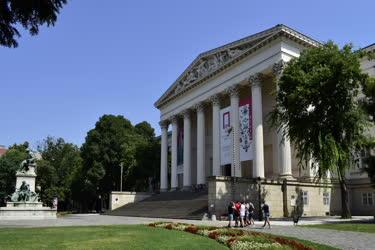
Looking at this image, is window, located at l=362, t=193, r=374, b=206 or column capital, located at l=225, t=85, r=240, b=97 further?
column capital, located at l=225, t=85, r=240, b=97

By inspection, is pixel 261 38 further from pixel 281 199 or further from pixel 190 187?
pixel 190 187

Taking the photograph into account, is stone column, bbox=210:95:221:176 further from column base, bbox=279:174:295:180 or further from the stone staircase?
column base, bbox=279:174:295:180

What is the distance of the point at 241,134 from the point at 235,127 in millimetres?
1386

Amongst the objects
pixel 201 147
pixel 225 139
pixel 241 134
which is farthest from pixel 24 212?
pixel 201 147

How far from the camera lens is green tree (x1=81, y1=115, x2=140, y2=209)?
71688mm

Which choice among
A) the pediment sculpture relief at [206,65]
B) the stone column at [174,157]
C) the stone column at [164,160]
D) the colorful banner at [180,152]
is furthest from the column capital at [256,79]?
the stone column at [164,160]

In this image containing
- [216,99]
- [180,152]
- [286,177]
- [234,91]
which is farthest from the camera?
[180,152]

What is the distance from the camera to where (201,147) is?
193ft

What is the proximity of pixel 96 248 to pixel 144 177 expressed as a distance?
64.8m

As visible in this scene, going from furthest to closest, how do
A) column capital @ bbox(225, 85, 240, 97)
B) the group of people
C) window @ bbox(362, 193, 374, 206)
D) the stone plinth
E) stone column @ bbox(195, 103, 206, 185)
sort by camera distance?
stone column @ bbox(195, 103, 206, 185) → column capital @ bbox(225, 85, 240, 97) → window @ bbox(362, 193, 374, 206) → the stone plinth → the group of people

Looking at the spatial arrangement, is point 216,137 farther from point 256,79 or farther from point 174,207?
point 174,207

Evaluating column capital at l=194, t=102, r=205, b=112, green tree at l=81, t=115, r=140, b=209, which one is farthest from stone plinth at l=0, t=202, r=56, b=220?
green tree at l=81, t=115, r=140, b=209

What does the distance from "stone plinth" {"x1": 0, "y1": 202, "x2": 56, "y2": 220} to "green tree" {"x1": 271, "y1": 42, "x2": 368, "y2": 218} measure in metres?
24.5

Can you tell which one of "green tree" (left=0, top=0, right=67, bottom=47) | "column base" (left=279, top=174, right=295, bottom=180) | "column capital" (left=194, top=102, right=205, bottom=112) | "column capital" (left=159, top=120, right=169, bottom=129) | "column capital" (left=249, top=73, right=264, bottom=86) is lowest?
"column base" (left=279, top=174, right=295, bottom=180)
